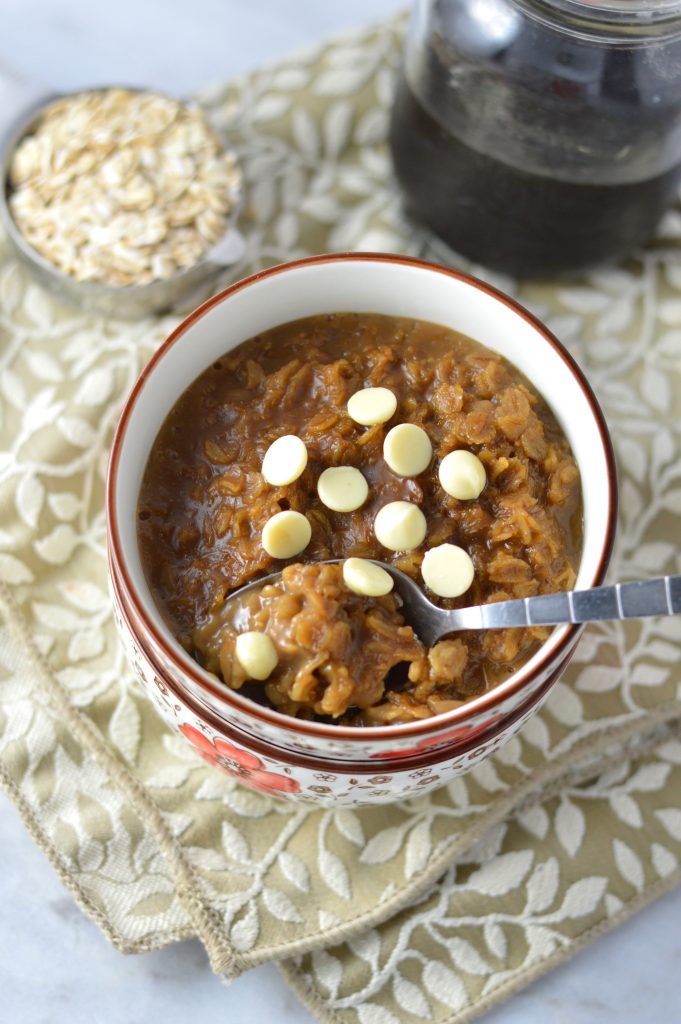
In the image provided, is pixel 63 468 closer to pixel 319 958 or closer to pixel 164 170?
pixel 164 170

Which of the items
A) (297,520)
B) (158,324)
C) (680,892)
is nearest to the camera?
(297,520)

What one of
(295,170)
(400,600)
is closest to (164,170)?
(295,170)

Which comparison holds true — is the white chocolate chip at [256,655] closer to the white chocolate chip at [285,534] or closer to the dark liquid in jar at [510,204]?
the white chocolate chip at [285,534]

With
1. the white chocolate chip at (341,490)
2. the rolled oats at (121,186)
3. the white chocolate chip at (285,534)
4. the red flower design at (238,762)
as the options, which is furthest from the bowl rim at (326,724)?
the rolled oats at (121,186)

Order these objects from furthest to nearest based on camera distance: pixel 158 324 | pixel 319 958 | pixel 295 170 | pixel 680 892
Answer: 1. pixel 295 170
2. pixel 158 324
3. pixel 680 892
4. pixel 319 958

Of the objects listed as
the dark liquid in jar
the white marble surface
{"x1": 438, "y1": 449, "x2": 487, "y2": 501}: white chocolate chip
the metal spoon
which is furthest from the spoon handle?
the dark liquid in jar

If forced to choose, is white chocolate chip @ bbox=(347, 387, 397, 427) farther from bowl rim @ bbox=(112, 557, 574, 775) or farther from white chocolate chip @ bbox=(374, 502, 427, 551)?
bowl rim @ bbox=(112, 557, 574, 775)
